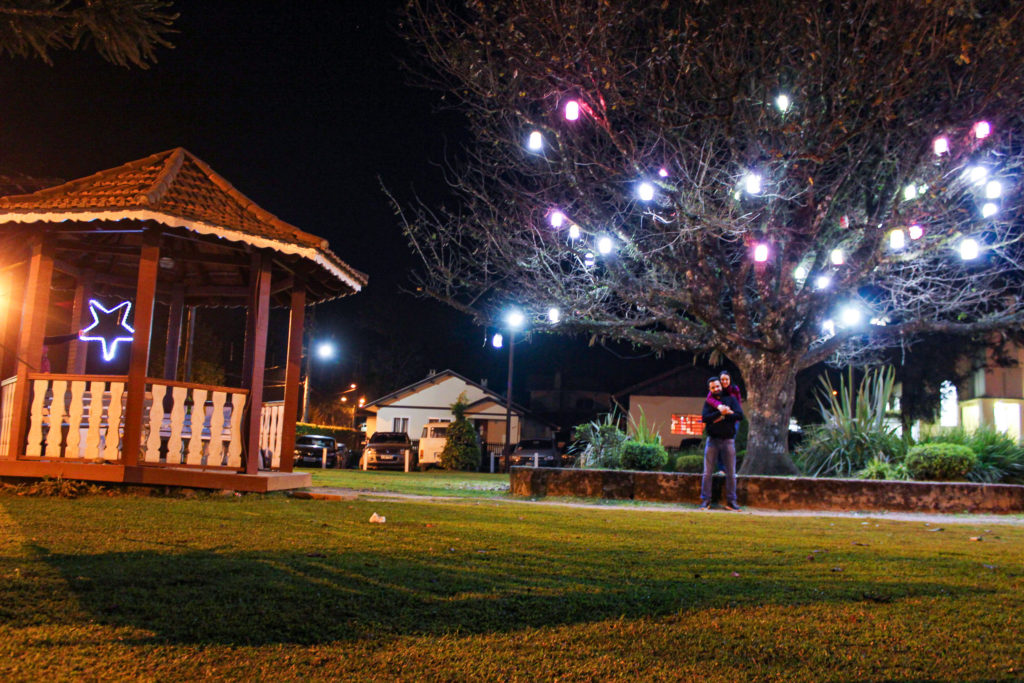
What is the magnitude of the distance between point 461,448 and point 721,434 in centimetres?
2550

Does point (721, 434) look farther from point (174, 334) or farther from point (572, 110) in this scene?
point (174, 334)

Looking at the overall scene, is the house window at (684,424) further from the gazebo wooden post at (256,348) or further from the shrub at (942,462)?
the gazebo wooden post at (256,348)

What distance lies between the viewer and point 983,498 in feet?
35.5

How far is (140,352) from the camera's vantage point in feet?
27.5

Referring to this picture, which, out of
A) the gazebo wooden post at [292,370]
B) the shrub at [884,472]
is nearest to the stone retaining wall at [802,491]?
the shrub at [884,472]

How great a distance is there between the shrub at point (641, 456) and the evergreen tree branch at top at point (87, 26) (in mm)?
9812

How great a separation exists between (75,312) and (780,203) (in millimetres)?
11071

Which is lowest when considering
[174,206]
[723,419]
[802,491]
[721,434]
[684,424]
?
[802,491]

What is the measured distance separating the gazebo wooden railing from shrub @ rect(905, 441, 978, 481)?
9.58m

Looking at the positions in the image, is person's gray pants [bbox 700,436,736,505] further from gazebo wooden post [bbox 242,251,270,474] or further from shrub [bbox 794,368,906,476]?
gazebo wooden post [bbox 242,251,270,474]

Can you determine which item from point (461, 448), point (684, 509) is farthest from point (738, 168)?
point (461, 448)

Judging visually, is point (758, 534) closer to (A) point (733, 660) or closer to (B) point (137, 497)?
(A) point (733, 660)

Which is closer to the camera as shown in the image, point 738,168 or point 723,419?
point 723,419

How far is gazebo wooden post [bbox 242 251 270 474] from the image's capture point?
352 inches
